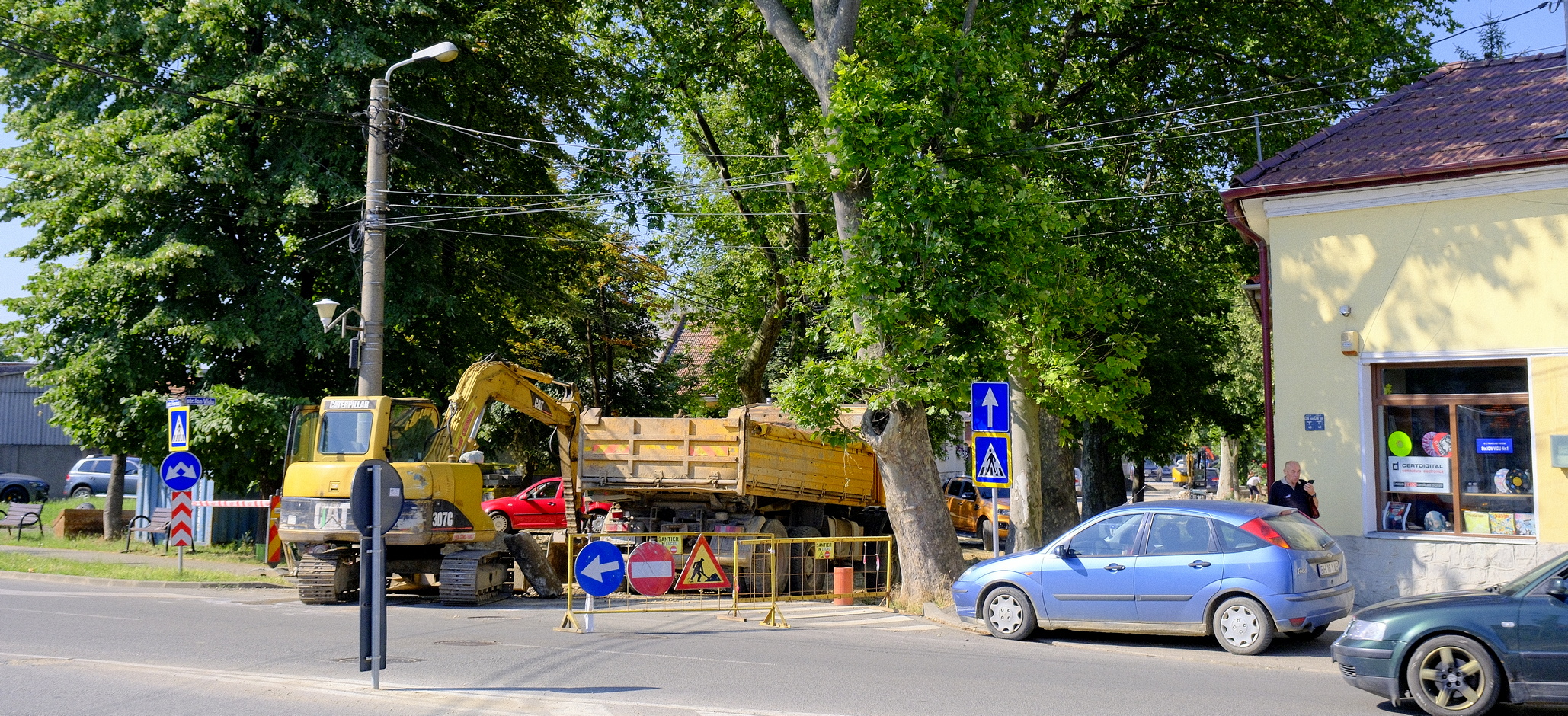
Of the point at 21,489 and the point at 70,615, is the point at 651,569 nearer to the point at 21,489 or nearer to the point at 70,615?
the point at 70,615

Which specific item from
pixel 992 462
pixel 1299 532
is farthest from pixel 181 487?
pixel 1299 532

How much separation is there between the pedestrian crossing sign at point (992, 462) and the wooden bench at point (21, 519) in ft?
65.5

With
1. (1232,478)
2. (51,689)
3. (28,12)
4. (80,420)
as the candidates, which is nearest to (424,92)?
(28,12)

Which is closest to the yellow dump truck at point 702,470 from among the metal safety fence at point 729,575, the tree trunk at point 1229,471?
the metal safety fence at point 729,575

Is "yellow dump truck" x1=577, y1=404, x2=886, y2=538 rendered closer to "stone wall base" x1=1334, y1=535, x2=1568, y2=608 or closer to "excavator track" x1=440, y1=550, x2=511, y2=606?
"excavator track" x1=440, y1=550, x2=511, y2=606

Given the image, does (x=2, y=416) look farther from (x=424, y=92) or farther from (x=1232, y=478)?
(x=1232, y=478)

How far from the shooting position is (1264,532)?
417 inches

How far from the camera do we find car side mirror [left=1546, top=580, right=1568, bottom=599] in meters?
7.61

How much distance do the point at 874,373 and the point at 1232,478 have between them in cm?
3510

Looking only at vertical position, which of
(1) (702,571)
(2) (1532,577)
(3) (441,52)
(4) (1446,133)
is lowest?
(1) (702,571)

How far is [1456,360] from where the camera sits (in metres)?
13.0

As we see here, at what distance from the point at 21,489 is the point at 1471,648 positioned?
43051mm

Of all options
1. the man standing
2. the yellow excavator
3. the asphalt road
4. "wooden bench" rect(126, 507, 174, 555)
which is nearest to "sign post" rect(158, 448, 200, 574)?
"wooden bench" rect(126, 507, 174, 555)

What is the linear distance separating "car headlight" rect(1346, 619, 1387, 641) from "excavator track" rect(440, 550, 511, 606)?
10716 mm
